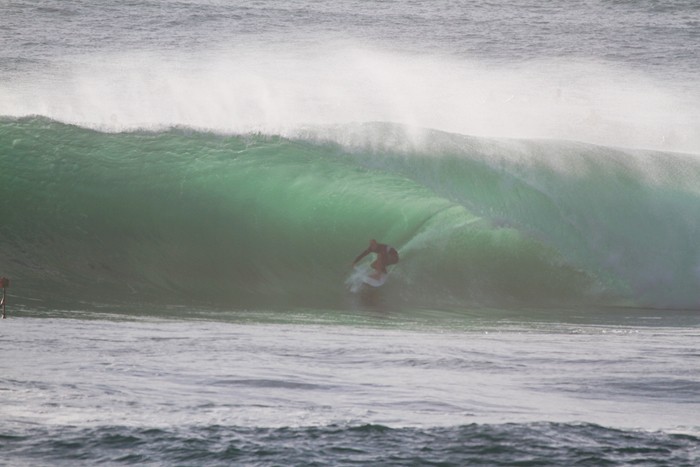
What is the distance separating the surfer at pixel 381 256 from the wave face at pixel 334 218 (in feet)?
0.68

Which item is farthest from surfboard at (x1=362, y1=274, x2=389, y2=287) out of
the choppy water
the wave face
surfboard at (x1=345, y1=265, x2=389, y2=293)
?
the choppy water

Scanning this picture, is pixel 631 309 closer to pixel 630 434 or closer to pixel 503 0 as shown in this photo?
pixel 630 434

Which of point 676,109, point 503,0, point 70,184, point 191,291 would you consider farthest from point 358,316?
point 503,0

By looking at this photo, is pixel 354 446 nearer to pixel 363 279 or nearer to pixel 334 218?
pixel 363 279

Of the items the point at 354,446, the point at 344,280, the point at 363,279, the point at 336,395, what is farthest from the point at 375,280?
the point at 354,446

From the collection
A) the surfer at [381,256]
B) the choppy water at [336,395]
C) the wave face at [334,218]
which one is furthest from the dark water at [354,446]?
the surfer at [381,256]

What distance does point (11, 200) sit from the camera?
13.4 m

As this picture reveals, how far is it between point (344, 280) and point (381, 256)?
63cm

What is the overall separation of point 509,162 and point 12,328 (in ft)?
24.3

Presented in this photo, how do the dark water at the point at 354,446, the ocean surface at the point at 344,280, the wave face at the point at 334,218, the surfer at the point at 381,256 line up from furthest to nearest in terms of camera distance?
the wave face at the point at 334,218
the surfer at the point at 381,256
the ocean surface at the point at 344,280
the dark water at the point at 354,446

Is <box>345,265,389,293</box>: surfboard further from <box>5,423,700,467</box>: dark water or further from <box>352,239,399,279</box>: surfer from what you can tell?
<box>5,423,700,467</box>: dark water

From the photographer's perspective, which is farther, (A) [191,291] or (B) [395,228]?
(B) [395,228]

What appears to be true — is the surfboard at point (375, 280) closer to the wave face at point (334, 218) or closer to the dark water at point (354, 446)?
the wave face at point (334, 218)

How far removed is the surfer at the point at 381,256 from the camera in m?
11.9
